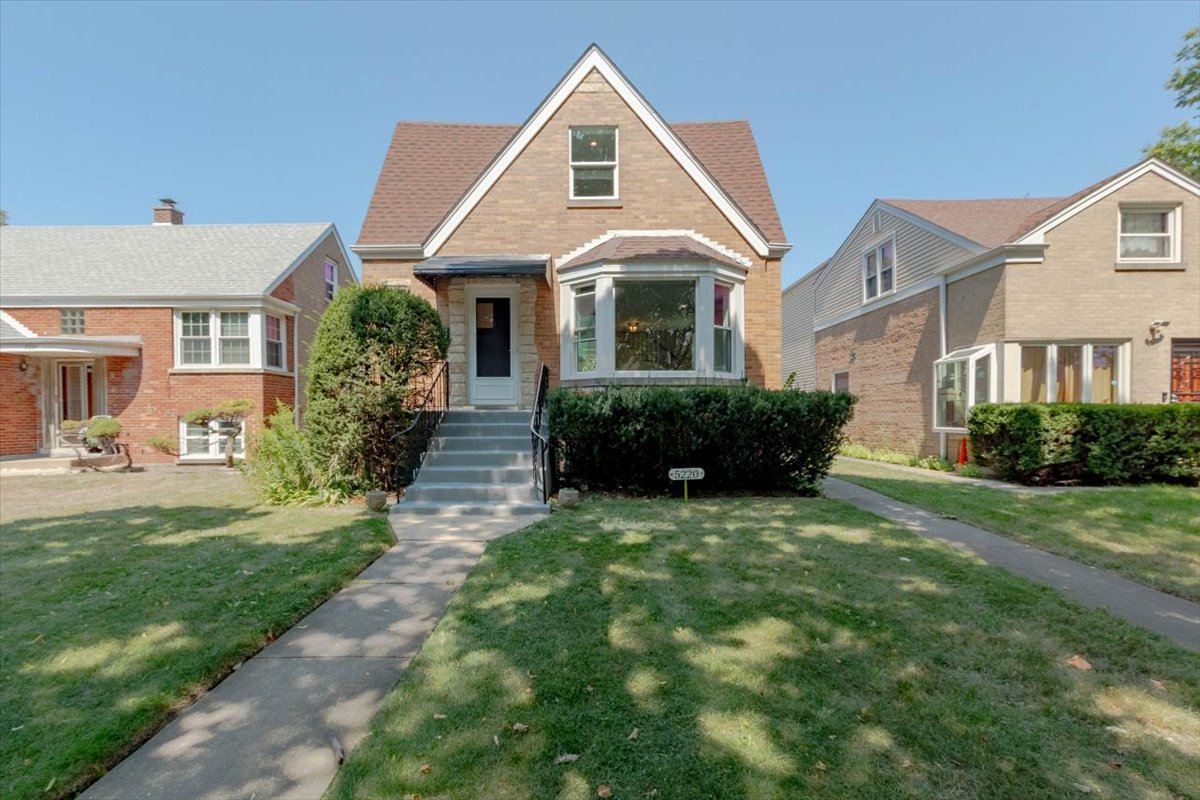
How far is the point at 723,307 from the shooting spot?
1048 centimetres

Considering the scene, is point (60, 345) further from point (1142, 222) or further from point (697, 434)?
point (1142, 222)

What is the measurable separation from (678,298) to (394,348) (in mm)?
5323

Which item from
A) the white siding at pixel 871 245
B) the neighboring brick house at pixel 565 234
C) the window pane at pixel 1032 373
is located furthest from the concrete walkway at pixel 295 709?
the white siding at pixel 871 245

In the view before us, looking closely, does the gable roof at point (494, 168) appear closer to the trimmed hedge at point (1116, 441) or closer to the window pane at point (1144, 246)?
the trimmed hedge at point (1116, 441)

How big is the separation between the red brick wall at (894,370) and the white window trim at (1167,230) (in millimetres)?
3626

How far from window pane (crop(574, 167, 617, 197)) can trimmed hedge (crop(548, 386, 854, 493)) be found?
550 cm

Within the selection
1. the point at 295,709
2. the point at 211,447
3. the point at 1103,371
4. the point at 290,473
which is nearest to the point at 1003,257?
the point at 1103,371

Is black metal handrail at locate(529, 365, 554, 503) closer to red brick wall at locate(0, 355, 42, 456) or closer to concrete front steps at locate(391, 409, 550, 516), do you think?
concrete front steps at locate(391, 409, 550, 516)

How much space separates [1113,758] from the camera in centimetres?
231

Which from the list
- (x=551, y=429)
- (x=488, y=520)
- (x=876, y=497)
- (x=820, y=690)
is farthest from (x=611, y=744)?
(x=876, y=497)

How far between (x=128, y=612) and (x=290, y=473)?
13.2 feet

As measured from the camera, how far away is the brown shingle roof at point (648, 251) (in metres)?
9.62

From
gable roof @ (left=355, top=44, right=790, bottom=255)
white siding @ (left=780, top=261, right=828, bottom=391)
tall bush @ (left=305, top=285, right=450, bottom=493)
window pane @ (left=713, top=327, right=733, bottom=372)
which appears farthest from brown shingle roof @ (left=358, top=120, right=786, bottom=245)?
white siding @ (left=780, top=261, right=828, bottom=391)

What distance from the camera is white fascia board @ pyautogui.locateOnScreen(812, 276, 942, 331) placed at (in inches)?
555
